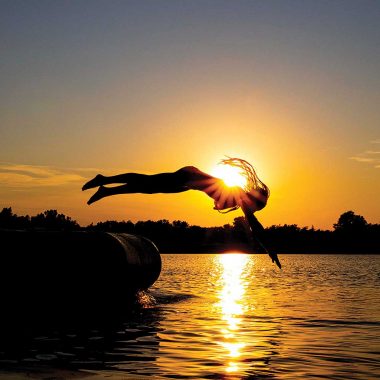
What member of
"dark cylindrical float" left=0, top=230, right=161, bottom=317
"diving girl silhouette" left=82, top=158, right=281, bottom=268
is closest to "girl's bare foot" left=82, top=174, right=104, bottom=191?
"diving girl silhouette" left=82, top=158, right=281, bottom=268

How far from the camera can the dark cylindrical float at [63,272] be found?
594 inches

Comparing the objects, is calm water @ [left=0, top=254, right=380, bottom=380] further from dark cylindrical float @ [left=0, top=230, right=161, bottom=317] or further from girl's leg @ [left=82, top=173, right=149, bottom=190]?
girl's leg @ [left=82, top=173, right=149, bottom=190]

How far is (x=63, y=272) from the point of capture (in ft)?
50.9

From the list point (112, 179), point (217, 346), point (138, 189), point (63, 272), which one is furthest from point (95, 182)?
point (217, 346)

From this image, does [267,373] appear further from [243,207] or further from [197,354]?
[243,207]

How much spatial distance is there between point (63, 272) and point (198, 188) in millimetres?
3710

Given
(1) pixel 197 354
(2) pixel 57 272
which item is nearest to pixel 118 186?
(2) pixel 57 272

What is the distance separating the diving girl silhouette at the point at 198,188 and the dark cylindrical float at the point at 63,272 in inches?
72.9

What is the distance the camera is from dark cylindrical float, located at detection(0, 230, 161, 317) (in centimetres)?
1509

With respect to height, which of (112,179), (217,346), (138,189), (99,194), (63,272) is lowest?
(217,346)

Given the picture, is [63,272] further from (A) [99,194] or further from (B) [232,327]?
(B) [232,327]

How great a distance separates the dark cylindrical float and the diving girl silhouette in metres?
1.85

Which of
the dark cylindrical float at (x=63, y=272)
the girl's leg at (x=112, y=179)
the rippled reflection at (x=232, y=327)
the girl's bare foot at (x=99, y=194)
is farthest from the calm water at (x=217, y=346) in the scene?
the girl's leg at (x=112, y=179)

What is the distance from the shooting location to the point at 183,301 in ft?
70.4
